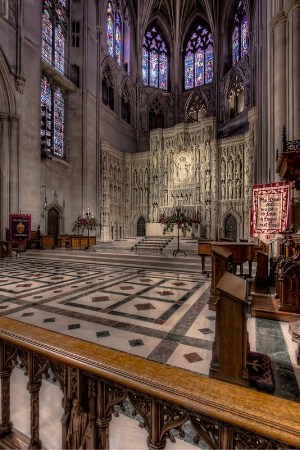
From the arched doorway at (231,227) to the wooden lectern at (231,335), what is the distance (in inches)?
614

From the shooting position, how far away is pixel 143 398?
3.13 ft

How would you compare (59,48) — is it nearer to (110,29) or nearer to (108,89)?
(108,89)

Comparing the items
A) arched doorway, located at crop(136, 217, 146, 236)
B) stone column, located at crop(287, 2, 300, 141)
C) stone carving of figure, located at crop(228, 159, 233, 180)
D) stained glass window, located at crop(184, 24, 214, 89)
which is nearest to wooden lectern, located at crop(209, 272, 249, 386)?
stone column, located at crop(287, 2, 300, 141)

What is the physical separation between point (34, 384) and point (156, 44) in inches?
1139

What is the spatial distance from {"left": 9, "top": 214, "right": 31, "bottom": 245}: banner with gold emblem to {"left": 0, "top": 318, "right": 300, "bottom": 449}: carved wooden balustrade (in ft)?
38.3

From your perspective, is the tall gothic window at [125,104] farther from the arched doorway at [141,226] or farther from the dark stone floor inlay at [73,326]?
the dark stone floor inlay at [73,326]

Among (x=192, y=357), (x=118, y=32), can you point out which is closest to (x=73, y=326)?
(x=192, y=357)

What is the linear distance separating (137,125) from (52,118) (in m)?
8.99

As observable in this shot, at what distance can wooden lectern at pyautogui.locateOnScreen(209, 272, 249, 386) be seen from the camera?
207cm

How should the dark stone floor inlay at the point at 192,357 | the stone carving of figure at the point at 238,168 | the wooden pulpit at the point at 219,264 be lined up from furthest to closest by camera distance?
the stone carving of figure at the point at 238,168
the wooden pulpit at the point at 219,264
the dark stone floor inlay at the point at 192,357

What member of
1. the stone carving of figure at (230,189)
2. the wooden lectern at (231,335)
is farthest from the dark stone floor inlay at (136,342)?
the stone carving of figure at (230,189)

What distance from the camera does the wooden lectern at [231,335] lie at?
2.07m

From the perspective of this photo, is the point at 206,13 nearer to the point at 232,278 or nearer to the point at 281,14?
the point at 281,14

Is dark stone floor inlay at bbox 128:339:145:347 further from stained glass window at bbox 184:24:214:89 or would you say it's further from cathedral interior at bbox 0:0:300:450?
stained glass window at bbox 184:24:214:89
